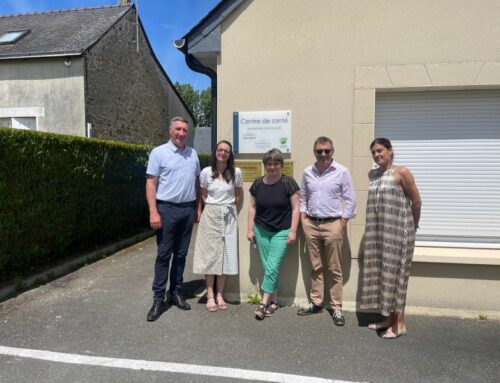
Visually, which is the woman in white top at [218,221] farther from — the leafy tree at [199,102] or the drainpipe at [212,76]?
the leafy tree at [199,102]

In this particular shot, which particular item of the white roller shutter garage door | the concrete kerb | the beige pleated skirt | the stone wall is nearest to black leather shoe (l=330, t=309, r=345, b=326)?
the beige pleated skirt

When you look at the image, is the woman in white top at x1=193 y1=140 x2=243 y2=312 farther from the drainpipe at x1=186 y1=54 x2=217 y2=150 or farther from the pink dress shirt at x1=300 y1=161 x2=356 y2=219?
the pink dress shirt at x1=300 y1=161 x2=356 y2=219

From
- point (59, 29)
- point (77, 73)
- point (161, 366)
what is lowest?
point (161, 366)

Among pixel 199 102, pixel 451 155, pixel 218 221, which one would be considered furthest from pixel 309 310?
pixel 199 102

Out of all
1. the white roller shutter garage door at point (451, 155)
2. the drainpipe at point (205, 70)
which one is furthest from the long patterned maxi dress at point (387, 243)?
the drainpipe at point (205, 70)

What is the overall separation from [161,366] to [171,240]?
1.37 metres

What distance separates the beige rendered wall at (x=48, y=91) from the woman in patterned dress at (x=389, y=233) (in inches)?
392

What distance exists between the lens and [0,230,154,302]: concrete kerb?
16.0 ft

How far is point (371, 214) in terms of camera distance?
3.77m

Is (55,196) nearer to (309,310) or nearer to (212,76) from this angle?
(212,76)

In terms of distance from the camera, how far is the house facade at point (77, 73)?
1124cm

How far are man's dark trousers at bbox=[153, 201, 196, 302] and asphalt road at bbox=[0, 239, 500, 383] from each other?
→ 1.25 feet

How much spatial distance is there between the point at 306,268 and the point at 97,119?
9.75 meters

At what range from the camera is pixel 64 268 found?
591cm
